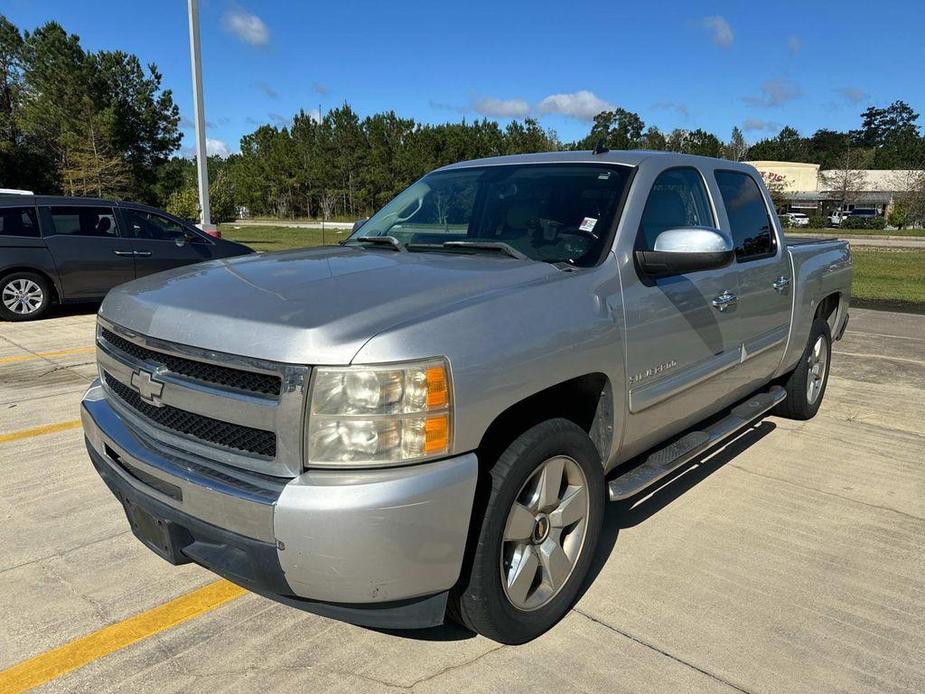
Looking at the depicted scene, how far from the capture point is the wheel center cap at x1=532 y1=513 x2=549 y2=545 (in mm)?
2617

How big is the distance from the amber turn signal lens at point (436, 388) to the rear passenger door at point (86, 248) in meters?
9.39

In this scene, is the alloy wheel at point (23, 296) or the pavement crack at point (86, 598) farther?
the alloy wheel at point (23, 296)

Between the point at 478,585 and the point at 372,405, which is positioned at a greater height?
the point at 372,405

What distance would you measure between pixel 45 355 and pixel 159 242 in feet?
12.0

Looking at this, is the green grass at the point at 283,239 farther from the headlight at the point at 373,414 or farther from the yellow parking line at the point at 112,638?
the headlight at the point at 373,414

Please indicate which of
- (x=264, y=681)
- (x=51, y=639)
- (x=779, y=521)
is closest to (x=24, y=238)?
(x=51, y=639)

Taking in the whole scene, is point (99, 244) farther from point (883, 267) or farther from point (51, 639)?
point (883, 267)

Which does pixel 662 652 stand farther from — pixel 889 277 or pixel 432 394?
pixel 889 277

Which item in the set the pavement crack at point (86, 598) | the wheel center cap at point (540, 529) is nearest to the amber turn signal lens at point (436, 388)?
the wheel center cap at point (540, 529)

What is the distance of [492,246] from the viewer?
10.4ft

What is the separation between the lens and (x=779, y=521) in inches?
146

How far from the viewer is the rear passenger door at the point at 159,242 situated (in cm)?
1054

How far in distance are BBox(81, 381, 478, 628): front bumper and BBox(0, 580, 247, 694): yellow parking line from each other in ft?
1.97

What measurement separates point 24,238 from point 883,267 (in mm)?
19937
